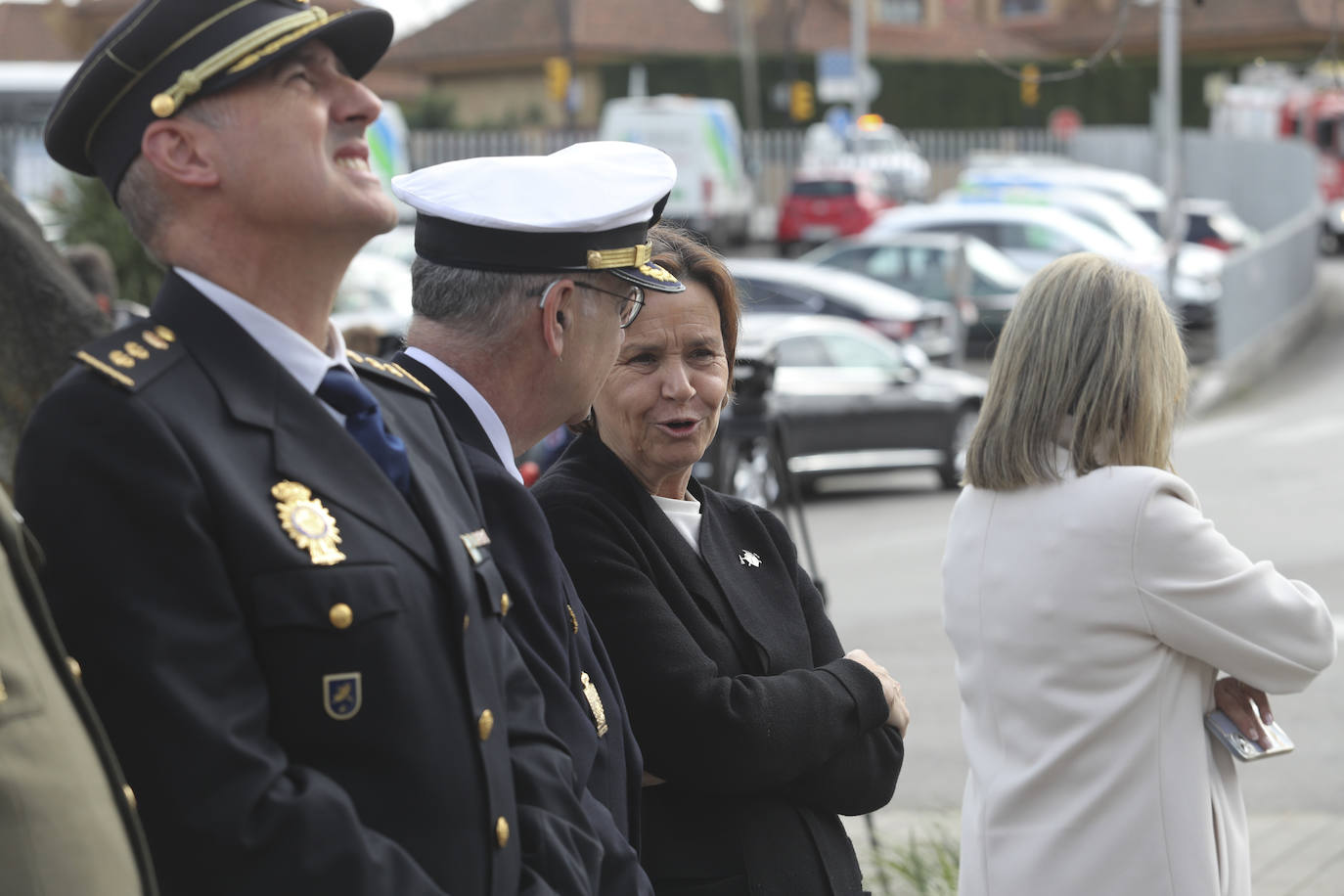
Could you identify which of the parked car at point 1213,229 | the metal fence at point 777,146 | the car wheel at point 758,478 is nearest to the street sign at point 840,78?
the metal fence at point 777,146

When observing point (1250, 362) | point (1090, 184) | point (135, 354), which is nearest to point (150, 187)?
point (135, 354)

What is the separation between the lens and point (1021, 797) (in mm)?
3129

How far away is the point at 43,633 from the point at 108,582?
0.37 ft

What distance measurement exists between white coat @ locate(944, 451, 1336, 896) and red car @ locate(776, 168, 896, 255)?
102 feet

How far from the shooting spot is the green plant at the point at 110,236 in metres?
13.0

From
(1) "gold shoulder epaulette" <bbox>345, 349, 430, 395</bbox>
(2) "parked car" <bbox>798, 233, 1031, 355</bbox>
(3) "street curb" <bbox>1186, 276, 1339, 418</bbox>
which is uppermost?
(1) "gold shoulder epaulette" <bbox>345, 349, 430, 395</bbox>

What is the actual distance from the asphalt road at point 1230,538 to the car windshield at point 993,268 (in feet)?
10.2

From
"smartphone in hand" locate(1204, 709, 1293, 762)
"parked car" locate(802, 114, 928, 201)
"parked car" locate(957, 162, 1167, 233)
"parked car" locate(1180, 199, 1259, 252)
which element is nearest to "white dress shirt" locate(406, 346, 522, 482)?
"smartphone in hand" locate(1204, 709, 1293, 762)

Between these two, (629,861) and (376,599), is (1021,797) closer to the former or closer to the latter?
(629,861)

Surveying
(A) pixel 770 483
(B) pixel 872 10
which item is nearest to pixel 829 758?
(A) pixel 770 483

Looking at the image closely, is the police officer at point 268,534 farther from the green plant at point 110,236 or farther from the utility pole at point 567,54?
the utility pole at point 567,54

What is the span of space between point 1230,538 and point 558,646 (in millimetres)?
10508

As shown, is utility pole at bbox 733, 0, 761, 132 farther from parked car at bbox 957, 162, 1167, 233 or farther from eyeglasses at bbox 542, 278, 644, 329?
eyeglasses at bbox 542, 278, 644, 329

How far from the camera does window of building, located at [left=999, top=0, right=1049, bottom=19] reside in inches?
2817
